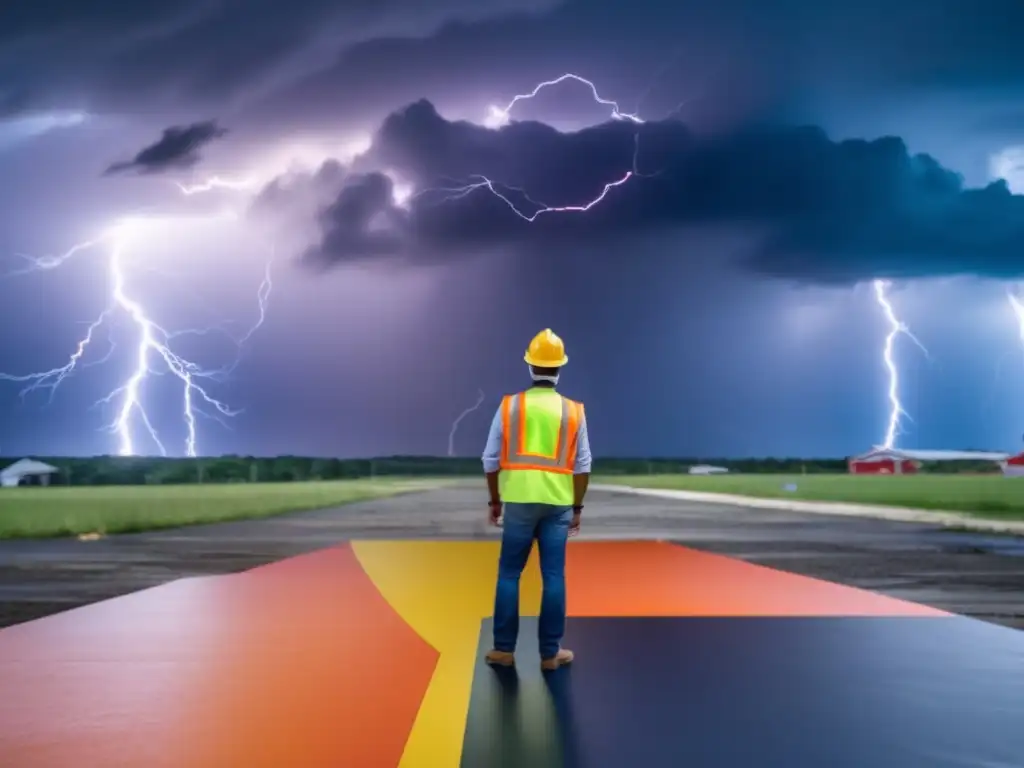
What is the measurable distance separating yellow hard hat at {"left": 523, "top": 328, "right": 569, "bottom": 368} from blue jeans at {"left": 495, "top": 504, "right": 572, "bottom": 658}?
0.78m

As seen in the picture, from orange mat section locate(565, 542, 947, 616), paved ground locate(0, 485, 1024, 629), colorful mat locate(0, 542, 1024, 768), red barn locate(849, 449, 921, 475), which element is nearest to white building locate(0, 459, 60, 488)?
red barn locate(849, 449, 921, 475)

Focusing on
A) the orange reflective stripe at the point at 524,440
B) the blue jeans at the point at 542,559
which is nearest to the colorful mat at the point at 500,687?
the blue jeans at the point at 542,559

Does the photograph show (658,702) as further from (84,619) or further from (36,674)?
(84,619)

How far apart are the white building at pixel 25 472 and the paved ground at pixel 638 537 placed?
396 ft

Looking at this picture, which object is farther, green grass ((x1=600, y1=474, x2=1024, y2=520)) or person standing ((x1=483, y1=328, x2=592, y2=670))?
green grass ((x1=600, y1=474, x2=1024, y2=520))

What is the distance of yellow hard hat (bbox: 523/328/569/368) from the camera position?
6293mm

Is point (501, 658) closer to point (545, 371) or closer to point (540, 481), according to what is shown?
point (540, 481)

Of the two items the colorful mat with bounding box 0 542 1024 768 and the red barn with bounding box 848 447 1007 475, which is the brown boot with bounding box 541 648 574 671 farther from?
the red barn with bounding box 848 447 1007 475

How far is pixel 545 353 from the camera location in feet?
20.7

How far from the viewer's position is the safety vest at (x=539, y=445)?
20.2 feet

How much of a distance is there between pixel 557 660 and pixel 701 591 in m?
5.37

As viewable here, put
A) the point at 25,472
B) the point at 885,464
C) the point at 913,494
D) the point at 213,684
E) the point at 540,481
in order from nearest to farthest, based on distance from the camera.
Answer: the point at 540,481
the point at 213,684
the point at 913,494
the point at 25,472
the point at 885,464

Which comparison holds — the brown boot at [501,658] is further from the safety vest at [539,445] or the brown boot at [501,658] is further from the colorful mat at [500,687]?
the safety vest at [539,445]

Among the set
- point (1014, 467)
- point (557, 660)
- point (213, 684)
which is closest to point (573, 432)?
point (557, 660)
